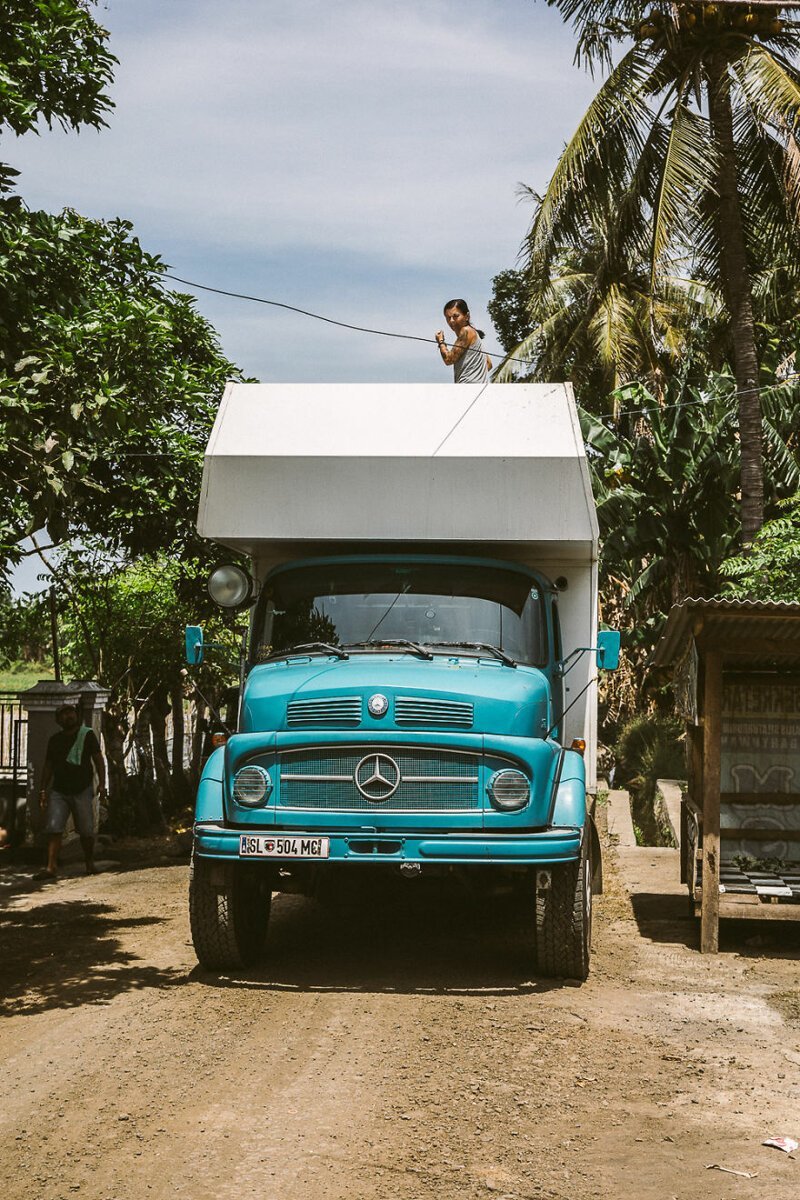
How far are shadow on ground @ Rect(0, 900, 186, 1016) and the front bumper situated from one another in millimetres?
1232

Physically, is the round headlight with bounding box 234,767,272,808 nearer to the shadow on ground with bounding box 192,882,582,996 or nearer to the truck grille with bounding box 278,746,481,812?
the truck grille with bounding box 278,746,481,812

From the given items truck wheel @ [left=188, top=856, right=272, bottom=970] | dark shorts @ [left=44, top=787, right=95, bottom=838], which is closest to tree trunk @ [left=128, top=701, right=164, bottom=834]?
dark shorts @ [left=44, top=787, right=95, bottom=838]

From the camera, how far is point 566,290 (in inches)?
1227

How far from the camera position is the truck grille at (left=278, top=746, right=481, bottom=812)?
25.4ft

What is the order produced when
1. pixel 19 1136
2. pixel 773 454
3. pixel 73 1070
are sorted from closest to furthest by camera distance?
pixel 19 1136 → pixel 73 1070 → pixel 773 454

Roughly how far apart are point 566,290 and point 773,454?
38.9 feet

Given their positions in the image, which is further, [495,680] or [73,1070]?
[495,680]

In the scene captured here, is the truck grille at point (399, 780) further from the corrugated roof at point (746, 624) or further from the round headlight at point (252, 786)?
the corrugated roof at point (746, 624)

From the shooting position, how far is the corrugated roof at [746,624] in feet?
28.3

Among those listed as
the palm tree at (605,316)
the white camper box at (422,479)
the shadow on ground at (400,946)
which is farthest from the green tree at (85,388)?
the palm tree at (605,316)

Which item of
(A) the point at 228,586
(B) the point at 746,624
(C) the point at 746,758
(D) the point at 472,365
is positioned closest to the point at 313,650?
(A) the point at 228,586

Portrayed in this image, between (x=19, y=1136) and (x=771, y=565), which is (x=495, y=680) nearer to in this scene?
(x=19, y=1136)

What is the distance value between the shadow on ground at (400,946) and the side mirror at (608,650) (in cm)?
182

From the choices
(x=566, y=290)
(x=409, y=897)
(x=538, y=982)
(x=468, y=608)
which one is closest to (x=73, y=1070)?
(x=538, y=982)
